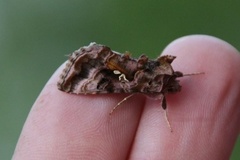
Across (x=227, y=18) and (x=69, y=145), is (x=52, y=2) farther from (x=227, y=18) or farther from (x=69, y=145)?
(x=69, y=145)

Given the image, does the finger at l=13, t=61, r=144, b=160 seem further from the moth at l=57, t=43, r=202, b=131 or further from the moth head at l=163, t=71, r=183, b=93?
the moth head at l=163, t=71, r=183, b=93

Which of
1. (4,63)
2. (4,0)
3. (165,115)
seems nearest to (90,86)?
(165,115)

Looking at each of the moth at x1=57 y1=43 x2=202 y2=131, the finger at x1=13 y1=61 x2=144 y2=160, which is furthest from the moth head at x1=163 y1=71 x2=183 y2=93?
the finger at x1=13 y1=61 x2=144 y2=160

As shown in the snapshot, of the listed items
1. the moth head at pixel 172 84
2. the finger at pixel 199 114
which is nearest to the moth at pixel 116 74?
the moth head at pixel 172 84

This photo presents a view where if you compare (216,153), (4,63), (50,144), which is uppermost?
(216,153)

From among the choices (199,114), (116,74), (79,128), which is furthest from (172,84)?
(79,128)

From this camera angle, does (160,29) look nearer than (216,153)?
No

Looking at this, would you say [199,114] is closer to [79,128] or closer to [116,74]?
[116,74]
